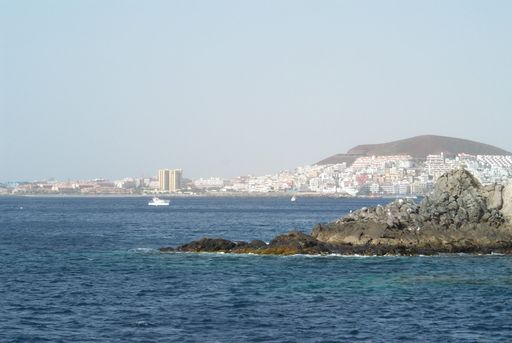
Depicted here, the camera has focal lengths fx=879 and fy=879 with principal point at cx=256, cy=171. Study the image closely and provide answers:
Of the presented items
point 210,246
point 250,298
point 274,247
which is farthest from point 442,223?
point 250,298

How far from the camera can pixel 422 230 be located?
159 feet

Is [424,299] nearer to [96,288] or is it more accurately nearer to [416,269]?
[416,269]

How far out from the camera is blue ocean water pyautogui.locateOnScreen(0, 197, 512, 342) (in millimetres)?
24188

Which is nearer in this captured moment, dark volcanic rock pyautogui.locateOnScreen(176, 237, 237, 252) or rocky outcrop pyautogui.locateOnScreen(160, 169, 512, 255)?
rocky outcrop pyautogui.locateOnScreen(160, 169, 512, 255)

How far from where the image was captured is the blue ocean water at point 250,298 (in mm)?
24188

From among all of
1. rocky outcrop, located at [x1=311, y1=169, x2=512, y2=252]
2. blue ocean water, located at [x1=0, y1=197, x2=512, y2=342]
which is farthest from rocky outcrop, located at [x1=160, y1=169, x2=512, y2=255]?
blue ocean water, located at [x1=0, y1=197, x2=512, y2=342]

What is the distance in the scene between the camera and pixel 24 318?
87.1ft

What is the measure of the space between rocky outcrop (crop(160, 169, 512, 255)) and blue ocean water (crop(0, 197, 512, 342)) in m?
2.46

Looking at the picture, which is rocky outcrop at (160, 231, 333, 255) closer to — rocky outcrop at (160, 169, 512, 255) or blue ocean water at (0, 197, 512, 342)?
rocky outcrop at (160, 169, 512, 255)

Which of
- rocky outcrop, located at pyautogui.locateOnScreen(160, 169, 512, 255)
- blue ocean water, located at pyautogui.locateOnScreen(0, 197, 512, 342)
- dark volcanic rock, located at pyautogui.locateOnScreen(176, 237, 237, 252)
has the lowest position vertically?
blue ocean water, located at pyautogui.locateOnScreen(0, 197, 512, 342)

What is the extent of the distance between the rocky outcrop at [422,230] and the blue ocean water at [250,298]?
97.0 inches

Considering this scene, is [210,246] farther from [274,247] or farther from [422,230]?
[422,230]

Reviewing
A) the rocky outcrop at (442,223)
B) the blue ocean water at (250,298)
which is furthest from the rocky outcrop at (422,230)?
the blue ocean water at (250,298)

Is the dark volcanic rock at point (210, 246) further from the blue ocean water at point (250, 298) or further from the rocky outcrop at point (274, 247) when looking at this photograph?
the blue ocean water at point (250, 298)
